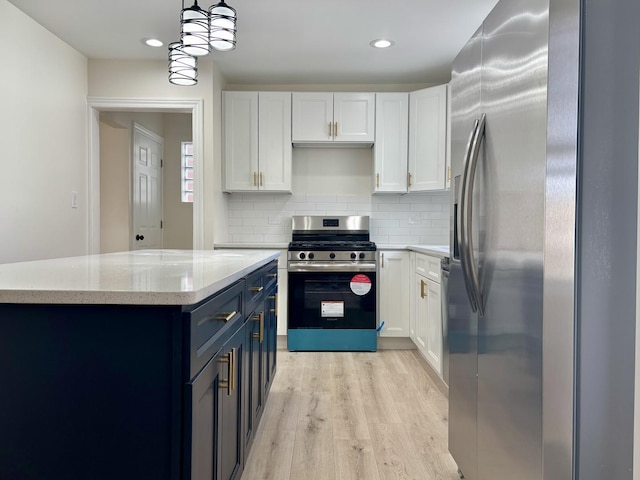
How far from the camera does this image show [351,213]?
4344 mm

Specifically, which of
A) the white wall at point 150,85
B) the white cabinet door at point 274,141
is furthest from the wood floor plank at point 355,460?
the white cabinet door at point 274,141

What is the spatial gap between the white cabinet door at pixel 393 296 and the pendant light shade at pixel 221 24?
2.33 m

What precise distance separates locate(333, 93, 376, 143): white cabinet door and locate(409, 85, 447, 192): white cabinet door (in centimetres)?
36

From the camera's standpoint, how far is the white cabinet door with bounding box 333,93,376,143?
395 centimetres

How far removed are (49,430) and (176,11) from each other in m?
2.65

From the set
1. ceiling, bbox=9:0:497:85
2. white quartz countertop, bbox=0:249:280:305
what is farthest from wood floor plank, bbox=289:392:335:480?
ceiling, bbox=9:0:497:85

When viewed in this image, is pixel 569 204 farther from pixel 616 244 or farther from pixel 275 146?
pixel 275 146

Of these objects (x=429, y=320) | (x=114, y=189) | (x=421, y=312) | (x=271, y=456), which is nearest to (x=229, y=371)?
(x=271, y=456)

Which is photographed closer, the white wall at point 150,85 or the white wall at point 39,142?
the white wall at point 39,142

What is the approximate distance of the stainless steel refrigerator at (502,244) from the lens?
1.15 metres

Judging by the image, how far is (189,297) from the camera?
1.01 meters

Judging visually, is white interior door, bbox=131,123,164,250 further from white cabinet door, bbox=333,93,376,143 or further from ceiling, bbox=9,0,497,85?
white cabinet door, bbox=333,93,376,143

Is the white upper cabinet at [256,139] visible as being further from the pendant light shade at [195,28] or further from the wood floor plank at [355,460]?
the wood floor plank at [355,460]

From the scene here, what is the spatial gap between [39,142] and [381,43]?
257cm
